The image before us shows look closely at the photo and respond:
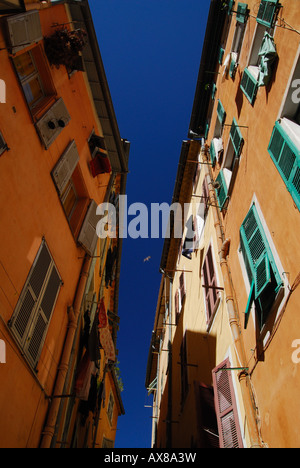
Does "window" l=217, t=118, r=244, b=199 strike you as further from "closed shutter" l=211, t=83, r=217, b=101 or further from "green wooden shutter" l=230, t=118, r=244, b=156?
"closed shutter" l=211, t=83, r=217, b=101

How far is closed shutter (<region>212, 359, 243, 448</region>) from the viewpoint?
5.36m

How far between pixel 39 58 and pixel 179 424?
12.2 meters

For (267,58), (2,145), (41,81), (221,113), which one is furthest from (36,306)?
(221,113)

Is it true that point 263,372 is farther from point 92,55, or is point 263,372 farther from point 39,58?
point 92,55

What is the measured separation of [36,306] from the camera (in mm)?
6117

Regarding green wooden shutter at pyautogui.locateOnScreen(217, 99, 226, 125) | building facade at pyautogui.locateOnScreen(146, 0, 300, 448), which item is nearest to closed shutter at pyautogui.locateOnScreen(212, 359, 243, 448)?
building facade at pyautogui.locateOnScreen(146, 0, 300, 448)

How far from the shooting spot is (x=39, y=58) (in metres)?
7.61

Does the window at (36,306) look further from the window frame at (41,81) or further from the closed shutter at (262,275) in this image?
the closed shutter at (262,275)

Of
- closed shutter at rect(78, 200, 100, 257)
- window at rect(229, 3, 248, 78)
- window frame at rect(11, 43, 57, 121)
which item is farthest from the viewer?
closed shutter at rect(78, 200, 100, 257)

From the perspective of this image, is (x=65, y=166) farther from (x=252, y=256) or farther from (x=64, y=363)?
(x=252, y=256)

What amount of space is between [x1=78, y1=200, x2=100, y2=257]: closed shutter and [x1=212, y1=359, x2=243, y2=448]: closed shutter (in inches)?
203

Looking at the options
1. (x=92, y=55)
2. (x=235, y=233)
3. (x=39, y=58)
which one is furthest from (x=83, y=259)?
(x=92, y=55)

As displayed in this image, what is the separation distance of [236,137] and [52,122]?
4.88 metres

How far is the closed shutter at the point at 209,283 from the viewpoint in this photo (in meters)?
8.56
